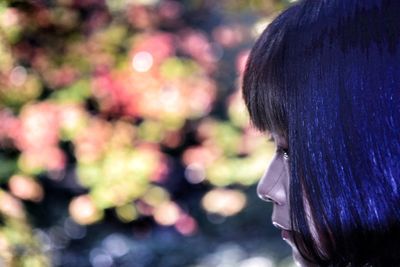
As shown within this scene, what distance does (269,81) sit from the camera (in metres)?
1.26

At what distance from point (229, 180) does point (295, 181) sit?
3076 millimetres

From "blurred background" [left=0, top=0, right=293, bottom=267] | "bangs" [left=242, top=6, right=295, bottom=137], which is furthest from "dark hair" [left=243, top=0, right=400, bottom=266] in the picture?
"blurred background" [left=0, top=0, right=293, bottom=267]

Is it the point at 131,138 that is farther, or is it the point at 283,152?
the point at 131,138

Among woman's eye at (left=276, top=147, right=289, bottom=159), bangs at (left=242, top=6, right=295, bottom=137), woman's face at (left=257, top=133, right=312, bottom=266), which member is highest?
bangs at (left=242, top=6, right=295, bottom=137)

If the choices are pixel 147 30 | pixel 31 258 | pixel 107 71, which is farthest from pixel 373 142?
pixel 147 30

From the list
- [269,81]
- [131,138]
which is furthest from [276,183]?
[131,138]

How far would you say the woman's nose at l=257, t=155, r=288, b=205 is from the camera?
4.24ft

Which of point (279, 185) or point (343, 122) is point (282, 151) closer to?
point (279, 185)

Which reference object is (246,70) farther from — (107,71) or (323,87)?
(107,71)

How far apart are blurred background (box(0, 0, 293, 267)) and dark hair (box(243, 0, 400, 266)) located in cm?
177

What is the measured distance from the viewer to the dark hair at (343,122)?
1.14m

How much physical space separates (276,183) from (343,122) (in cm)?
22

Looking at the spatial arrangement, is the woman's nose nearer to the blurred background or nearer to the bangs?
the bangs

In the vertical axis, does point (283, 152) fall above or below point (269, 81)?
below
